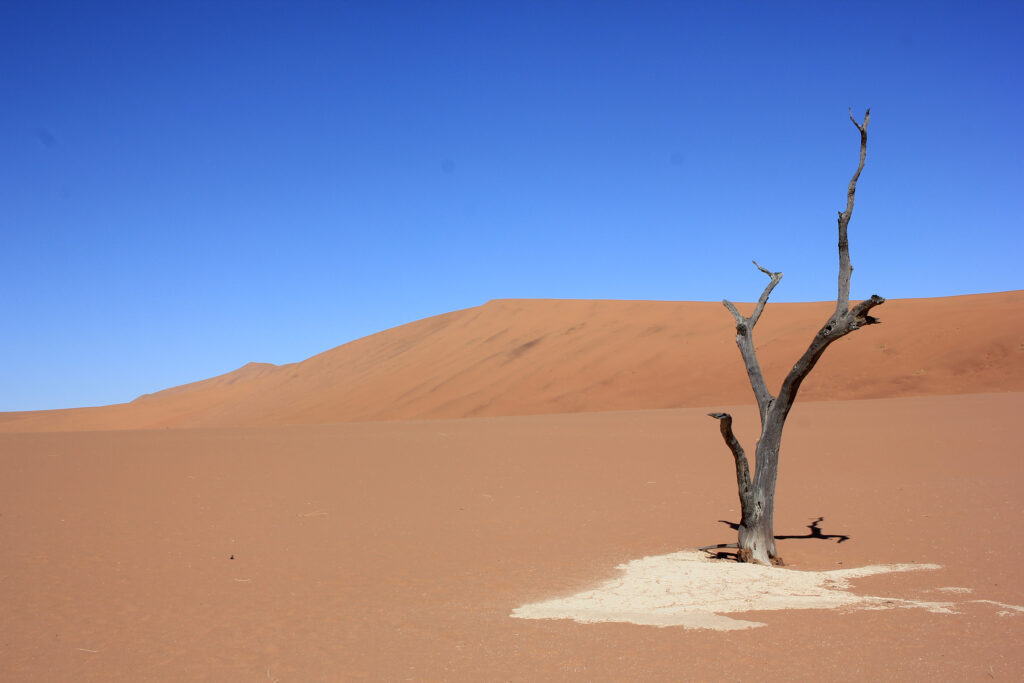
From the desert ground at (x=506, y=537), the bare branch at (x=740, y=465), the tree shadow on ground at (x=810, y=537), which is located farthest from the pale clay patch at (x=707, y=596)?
the bare branch at (x=740, y=465)

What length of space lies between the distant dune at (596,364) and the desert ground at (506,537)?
32 centimetres

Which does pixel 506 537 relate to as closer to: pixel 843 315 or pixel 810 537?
pixel 810 537

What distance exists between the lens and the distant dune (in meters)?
24.7

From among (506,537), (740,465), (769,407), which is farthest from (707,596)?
(506,537)

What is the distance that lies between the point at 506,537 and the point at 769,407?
11.2ft

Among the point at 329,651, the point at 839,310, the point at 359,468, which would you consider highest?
the point at 839,310

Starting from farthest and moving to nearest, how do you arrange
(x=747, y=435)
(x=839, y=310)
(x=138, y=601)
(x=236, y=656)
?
(x=747, y=435)
(x=839, y=310)
(x=138, y=601)
(x=236, y=656)

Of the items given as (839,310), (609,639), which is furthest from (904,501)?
(609,639)

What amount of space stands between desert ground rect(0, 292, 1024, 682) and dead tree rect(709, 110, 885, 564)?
1.56ft

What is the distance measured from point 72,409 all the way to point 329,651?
77.5 metres

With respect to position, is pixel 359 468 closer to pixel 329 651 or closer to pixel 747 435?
pixel 747 435

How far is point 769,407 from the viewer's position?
8.34 meters

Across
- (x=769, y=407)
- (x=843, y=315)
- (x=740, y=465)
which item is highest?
(x=843, y=315)

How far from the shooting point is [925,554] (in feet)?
26.1
